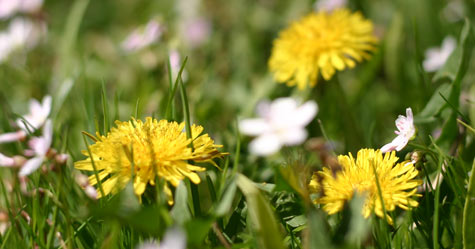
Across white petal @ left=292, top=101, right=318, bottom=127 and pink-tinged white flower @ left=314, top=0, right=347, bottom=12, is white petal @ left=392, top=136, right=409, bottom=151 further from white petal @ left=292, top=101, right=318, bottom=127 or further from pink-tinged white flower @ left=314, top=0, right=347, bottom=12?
pink-tinged white flower @ left=314, top=0, right=347, bottom=12

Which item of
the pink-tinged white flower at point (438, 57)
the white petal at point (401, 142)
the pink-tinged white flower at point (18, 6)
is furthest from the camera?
the pink-tinged white flower at point (18, 6)

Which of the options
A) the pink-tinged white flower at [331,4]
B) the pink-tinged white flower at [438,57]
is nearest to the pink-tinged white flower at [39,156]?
the pink-tinged white flower at [438,57]

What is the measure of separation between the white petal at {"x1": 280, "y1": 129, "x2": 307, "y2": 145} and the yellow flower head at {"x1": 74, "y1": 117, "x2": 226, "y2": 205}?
0.53 feet

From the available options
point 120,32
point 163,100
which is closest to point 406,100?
point 163,100

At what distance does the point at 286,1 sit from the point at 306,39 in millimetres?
1244

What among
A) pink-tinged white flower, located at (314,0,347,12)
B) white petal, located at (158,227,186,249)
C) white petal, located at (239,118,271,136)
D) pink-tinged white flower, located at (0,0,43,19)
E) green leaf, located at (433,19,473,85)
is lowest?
white petal, located at (158,227,186,249)

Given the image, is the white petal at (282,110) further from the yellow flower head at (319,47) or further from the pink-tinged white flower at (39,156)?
the yellow flower head at (319,47)

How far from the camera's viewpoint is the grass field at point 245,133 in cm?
79

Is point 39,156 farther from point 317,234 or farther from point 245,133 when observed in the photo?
point 317,234

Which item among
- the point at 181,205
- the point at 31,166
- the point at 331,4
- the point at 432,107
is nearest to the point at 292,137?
the point at 181,205

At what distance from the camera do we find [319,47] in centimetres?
137

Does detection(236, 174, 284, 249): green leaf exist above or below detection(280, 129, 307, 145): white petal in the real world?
below

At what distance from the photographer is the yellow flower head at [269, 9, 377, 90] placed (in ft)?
4.43

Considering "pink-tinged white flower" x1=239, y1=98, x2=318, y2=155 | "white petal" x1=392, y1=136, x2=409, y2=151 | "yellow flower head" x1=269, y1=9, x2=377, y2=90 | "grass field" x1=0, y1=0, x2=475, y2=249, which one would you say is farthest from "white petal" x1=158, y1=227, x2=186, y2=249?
"yellow flower head" x1=269, y1=9, x2=377, y2=90
